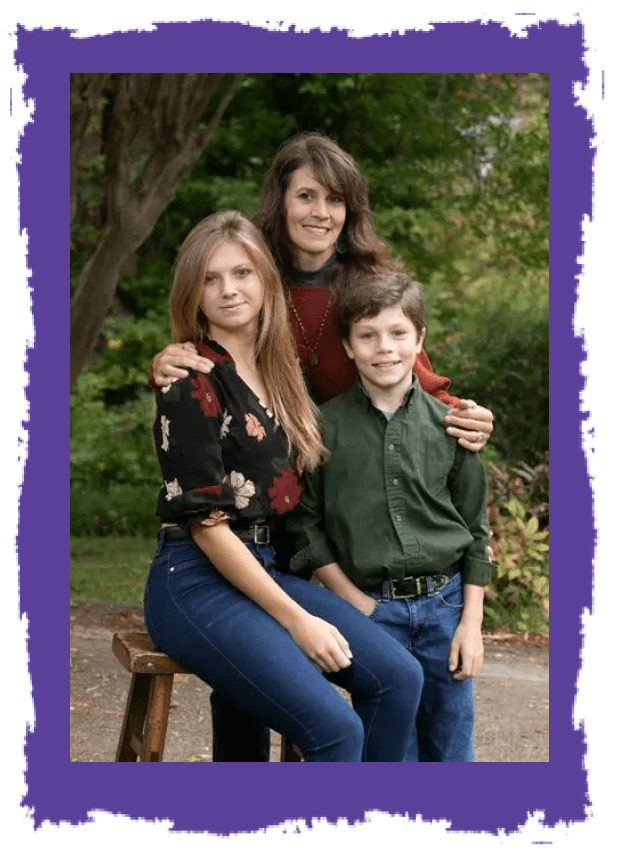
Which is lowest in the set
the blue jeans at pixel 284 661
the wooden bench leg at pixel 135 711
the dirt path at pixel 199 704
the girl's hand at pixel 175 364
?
the dirt path at pixel 199 704

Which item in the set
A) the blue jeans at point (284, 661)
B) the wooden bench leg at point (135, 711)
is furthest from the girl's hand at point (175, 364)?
the wooden bench leg at point (135, 711)

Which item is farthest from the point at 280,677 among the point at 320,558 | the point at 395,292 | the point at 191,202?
the point at 191,202

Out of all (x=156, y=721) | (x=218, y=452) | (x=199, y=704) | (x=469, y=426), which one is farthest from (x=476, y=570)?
(x=199, y=704)

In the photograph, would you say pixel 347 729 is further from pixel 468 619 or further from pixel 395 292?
pixel 395 292

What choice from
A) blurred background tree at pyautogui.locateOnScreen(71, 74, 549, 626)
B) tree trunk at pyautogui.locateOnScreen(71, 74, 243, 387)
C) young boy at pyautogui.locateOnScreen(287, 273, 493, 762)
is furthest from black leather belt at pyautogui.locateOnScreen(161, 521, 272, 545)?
blurred background tree at pyautogui.locateOnScreen(71, 74, 549, 626)

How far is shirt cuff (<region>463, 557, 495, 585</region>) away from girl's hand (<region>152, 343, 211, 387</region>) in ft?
2.96

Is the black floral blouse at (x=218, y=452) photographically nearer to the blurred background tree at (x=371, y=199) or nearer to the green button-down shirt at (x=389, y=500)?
the green button-down shirt at (x=389, y=500)

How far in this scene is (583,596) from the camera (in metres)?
2.82

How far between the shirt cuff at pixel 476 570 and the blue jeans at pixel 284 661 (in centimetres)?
38

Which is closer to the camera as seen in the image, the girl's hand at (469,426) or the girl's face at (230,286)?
the girl's face at (230,286)

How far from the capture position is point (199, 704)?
6.02 metres

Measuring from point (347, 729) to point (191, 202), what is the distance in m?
9.42

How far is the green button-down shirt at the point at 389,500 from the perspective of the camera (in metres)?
3.34

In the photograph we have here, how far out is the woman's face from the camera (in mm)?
3658
